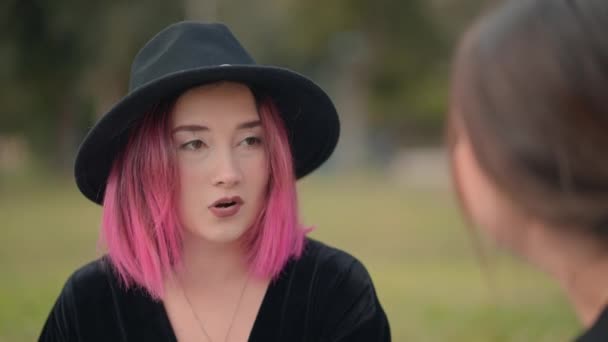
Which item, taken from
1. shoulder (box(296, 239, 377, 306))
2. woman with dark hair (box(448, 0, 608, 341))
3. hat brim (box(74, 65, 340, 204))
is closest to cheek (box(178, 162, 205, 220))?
hat brim (box(74, 65, 340, 204))

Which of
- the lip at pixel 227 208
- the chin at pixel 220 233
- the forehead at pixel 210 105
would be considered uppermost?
the forehead at pixel 210 105

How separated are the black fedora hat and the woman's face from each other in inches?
2.6

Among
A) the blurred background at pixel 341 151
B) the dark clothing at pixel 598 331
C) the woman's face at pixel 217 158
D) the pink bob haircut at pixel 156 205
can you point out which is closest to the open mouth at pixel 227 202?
the woman's face at pixel 217 158

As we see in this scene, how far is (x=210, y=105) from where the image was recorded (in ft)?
7.30

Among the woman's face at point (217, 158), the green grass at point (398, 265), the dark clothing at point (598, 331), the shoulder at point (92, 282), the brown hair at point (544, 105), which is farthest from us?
the green grass at point (398, 265)

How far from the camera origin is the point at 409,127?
37625mm

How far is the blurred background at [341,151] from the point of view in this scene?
5660 millimetres

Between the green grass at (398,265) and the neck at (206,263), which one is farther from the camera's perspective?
the green grass at (398,265)

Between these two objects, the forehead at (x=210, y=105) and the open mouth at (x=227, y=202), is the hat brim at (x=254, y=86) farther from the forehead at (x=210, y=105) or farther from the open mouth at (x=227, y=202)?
the open mouth at (x=227, y=202)

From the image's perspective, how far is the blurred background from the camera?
223 inches

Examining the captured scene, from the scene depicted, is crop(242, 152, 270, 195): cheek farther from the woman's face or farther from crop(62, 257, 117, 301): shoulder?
crop(62, 257, 117, 301): shoulder

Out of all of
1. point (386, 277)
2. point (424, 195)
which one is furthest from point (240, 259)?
point (424, 195)

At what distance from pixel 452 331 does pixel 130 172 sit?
122 inches

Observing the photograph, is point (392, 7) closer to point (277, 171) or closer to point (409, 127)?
point (409, 127)
